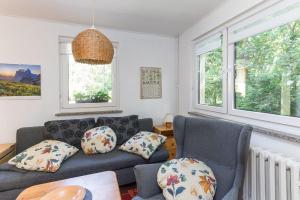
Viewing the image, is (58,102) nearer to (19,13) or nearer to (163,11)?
(19,13)

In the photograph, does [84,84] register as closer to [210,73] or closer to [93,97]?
[93,97]

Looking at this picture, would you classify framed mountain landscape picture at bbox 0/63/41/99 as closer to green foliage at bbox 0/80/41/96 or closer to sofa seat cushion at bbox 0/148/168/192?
green foliage at bbox 0/80/41/96

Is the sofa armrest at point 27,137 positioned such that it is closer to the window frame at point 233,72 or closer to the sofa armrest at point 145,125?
the sofa armrest at point 145,125

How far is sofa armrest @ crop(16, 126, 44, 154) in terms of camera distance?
7.75 feet

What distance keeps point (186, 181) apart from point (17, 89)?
2.51 meters

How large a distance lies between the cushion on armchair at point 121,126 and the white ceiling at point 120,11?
1.44m

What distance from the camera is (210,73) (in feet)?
8.73

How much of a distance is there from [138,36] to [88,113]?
1.55m

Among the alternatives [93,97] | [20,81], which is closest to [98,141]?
[93,97]

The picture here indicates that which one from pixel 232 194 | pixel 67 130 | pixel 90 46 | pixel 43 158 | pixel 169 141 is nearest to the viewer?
pixel 232 194

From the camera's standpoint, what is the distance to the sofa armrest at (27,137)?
2363mm

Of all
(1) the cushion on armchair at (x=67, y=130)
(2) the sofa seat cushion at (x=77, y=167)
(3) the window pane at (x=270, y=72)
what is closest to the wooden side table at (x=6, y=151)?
(2) the sofa seat cushion at (x=77, y=167)

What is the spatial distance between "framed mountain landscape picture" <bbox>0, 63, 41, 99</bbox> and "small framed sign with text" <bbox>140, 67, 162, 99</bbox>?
1587mm

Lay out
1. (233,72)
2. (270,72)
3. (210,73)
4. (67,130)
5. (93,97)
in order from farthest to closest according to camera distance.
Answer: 1. (93,97)
2. (210,73)
3. (67,130)
4. (233,72)
5. (270,72)
